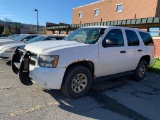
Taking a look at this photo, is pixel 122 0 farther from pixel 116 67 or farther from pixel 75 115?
pixel 75 115

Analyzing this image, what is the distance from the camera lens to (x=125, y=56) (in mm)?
5953

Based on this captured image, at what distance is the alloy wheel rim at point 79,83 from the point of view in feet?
15.7

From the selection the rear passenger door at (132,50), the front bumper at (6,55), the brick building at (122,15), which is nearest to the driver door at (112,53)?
the rear passenger door at (132,50)

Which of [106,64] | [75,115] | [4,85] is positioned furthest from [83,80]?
[4,85]

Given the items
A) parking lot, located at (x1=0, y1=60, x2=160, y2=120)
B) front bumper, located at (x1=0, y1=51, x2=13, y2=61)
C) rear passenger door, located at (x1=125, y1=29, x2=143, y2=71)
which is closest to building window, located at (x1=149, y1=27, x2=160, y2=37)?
rear passenger door, located at (x1=125, y1=29, x2=143, y2=71)

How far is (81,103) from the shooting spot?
15.2 ft

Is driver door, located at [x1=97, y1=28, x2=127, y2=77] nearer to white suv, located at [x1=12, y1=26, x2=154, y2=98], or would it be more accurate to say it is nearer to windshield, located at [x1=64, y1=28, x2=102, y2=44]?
white suv, located at [x1=12, y1=26, x2=154, y2=98]

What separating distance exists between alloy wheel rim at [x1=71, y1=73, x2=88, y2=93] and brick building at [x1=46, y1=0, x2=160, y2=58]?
12.6 meters

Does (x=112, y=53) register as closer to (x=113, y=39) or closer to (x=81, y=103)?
(x=113, y=39)

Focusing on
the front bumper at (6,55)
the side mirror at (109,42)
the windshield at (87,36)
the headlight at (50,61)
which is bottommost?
the front bumper at (6,55)

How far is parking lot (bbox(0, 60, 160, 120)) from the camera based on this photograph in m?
3.95

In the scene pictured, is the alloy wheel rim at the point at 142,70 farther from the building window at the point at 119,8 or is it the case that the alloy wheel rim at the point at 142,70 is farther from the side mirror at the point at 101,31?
the building window at the point at 119,8

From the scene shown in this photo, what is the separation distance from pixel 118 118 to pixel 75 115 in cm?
90

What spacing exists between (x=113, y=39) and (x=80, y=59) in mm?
1321
